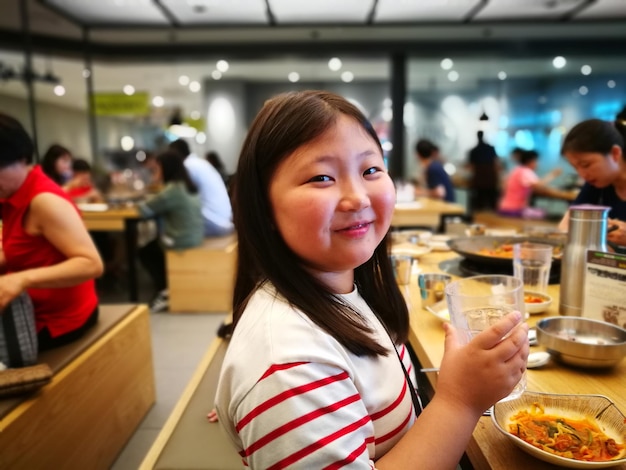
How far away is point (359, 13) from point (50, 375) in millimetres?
5821

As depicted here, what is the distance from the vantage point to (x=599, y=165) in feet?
6.92

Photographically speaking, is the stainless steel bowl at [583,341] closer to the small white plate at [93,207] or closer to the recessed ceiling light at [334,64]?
the small white plate at [93,207]

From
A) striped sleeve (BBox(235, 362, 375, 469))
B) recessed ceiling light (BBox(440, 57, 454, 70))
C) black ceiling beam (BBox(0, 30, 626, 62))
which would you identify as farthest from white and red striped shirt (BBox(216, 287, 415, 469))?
recessed ceiling light (BBox(440, 57, 454, 70))

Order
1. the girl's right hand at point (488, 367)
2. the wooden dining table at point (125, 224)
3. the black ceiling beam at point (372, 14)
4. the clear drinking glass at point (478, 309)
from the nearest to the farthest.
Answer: the girl's right hand at point (488, 367), the clear drinking glass at point (478, 309), the wooden dining table at point (125, 224), the black ceiling beam at point (372, 14)

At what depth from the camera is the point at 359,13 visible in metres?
5.95

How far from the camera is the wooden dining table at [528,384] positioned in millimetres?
695

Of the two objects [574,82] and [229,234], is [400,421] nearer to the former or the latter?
[229,234]

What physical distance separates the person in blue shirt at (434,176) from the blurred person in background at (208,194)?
2703 millimetres

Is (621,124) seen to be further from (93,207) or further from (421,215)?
(93,207)

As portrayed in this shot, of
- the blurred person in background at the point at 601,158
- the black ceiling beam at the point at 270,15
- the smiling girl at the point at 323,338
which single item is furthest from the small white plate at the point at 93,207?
the smiling girl at the point at 323,338

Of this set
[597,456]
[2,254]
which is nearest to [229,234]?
[2,254]

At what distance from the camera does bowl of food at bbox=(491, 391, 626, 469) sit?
2.20 feet

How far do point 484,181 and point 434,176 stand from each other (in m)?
1.45

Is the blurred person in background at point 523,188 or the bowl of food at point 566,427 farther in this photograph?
the blurred person in background at point 523,188
